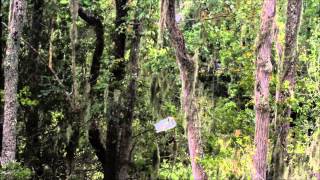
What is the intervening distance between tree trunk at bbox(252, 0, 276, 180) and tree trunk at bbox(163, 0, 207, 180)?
36.7 inches

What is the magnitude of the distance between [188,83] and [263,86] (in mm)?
1218

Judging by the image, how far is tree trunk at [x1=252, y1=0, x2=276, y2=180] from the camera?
25.5ft

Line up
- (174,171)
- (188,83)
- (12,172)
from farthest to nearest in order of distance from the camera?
1. (174,171)
2. (12,172)
3. (188,83)

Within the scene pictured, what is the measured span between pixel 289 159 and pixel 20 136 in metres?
5.81

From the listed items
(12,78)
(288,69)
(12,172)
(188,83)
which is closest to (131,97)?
(12,78)

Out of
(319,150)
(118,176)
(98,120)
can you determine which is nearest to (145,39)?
(98,120)

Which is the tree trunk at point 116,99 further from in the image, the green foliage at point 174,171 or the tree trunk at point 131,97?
the green foliage at point 174,171

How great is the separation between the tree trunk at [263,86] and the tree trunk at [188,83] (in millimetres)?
932

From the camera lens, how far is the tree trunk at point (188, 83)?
7395mm

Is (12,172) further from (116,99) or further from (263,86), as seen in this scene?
(263,86)

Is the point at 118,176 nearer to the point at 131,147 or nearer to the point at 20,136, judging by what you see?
the point at 131,147

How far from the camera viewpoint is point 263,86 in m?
7.84

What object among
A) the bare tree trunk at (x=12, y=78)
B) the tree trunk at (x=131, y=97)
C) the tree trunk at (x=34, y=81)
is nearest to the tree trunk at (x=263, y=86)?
the tree trunk at (x=131, y=97)

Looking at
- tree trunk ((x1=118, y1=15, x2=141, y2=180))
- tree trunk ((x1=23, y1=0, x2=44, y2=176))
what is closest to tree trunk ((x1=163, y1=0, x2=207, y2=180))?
tree trunk ((x1=118, y1=15, x2=141, y2=180))
